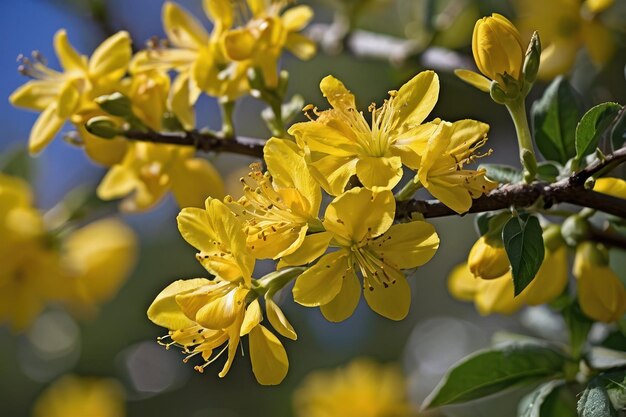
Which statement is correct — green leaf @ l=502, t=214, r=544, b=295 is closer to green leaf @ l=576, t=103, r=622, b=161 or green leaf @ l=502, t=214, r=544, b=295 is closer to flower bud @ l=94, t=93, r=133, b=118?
green leaf @ l=576, t=103, r=622, b=161

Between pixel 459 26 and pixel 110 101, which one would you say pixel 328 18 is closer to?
pixel 459 26

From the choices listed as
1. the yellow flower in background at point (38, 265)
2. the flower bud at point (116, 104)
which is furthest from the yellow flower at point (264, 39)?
the yellow flower in background at point (38, 265)

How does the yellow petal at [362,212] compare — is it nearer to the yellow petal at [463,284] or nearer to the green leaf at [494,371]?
the green leaf at [494,371]

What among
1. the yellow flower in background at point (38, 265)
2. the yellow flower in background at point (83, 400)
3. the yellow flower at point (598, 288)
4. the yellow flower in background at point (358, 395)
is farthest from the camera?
the yellow flower in background at point (83, 400)

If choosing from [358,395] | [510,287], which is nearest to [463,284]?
[510,287]

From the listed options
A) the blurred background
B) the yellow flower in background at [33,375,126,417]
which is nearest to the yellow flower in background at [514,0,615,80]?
the blurred background

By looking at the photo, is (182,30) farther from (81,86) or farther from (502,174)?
(502,174)

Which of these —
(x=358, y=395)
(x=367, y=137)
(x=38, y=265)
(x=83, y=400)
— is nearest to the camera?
(x=367, y=137)
